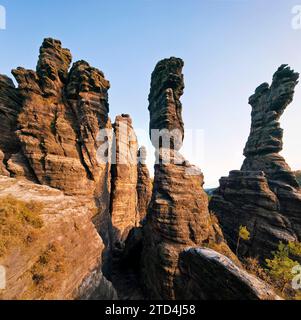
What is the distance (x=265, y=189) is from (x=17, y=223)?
Answer: 30.0 meters

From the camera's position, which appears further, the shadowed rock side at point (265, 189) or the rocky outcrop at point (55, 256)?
the shadowed rock side at point (265, 189)

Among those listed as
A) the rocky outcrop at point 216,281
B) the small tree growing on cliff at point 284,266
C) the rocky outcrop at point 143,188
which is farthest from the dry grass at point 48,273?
the rocky outcrop at point 143,188

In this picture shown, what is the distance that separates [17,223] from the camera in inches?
250

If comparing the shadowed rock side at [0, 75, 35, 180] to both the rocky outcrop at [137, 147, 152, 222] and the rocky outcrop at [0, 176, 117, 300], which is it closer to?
the rocky outcrop at [0, 176, 117, 300]

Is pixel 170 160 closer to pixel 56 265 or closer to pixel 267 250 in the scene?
pixel 56 265

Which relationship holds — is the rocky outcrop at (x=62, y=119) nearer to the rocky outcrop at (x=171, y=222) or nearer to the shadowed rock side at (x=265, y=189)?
the rocky outcrop at (x=171, y=222)

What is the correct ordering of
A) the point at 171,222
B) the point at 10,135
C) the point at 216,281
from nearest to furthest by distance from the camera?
the point at 216,281, the point at 171,222, the point at 10,135

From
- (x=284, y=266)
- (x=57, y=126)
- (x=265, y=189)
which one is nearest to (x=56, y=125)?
(x=57, y=126)

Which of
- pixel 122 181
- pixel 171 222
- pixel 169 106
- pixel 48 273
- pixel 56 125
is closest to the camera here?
pixel 48 273

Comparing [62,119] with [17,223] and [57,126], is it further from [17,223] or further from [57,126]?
[17,223]

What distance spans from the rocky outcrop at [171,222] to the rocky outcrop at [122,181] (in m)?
8.81

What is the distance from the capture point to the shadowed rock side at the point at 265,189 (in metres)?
20.1

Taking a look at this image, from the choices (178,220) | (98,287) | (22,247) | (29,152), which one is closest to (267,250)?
(178,220)

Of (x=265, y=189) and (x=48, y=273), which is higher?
(x=265, y=189)
